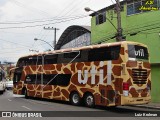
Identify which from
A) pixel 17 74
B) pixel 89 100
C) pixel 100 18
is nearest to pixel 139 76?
pixel 89 100

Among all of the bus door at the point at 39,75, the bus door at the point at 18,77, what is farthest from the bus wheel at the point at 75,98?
the bus door at the point at 18,77

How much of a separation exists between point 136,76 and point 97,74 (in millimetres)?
2503

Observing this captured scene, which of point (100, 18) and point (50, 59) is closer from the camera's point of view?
point (50, 59)

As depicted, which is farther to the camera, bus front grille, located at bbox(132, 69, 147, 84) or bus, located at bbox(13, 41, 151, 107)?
bus front grille, located at bbox(132, 69, 147, 84)

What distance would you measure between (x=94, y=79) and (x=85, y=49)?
80.2 inches

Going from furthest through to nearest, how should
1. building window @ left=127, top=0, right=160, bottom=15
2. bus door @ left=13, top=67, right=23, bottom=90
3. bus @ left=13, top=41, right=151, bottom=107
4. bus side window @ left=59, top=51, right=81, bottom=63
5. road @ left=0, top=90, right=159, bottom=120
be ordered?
bus door @ left=13, top=67, right=23, bottom=90, building window @ left=127, top=0, right=160, bottom=15, bus side window @ left=59, top=51, right=81, bottom=63, bus @ left=13, top=41, right=151, bottom=107, road @ left=0, top=90, right=159, bottom=120

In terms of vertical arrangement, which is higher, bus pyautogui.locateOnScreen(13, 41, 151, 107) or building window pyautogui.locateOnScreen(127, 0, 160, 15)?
building window pyautogui.locateOnScreen(127, 0, 160, 15)

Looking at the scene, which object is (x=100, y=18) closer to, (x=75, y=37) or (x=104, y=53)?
(x=104, y=53)

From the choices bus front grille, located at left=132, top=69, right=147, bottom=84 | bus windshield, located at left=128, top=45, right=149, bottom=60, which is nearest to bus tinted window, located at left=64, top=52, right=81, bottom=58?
bus windshield, located at left=128, top=45, right=149, bottom=60

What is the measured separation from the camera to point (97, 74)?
2139 cm

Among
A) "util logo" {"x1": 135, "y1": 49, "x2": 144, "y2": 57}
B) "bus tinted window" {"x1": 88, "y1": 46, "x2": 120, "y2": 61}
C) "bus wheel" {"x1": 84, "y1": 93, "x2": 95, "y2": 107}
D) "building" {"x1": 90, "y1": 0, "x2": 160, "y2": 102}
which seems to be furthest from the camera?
"building" {"x1": 90, "y1": 0, "x2": 160, "y2": 102}

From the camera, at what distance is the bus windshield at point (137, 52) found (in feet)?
65.1

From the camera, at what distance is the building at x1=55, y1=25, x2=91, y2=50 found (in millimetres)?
47494

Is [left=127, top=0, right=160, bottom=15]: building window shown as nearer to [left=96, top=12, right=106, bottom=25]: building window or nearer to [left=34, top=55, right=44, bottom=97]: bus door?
[left=96, top=12, right=106, bottom=25]: building window
